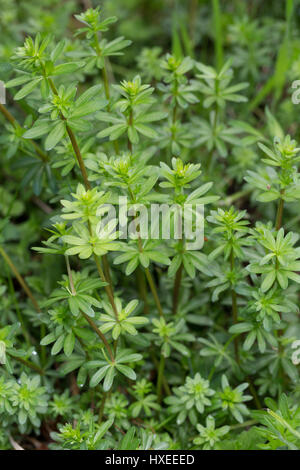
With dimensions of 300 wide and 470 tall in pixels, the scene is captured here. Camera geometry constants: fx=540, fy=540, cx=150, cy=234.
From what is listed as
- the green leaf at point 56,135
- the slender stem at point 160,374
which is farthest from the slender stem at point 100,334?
the green leaf at point 56,135

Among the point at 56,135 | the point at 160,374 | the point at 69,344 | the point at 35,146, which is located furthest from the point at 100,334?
the point at 35,146

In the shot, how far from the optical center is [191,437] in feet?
8.16

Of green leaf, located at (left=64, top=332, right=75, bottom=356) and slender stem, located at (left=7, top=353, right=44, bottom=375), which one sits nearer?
green leaf, located at (left=64, top=332, right=75, bottom=356)

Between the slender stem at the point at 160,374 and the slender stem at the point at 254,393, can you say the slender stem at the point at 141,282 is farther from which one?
the slender stem at the point at 254,393

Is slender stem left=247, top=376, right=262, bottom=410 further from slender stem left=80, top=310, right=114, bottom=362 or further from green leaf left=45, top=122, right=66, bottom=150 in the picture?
green leaf left=45, top=122, right=66, bottom=150

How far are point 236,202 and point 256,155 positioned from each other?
0.34m

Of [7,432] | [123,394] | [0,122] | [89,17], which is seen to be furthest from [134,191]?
[0,122]

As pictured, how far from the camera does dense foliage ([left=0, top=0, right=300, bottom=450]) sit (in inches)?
85.0

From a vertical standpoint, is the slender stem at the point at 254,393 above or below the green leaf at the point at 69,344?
below

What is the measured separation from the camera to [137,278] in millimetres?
2693

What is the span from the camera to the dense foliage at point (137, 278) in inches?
85.0

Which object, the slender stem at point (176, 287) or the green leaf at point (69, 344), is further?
the slender stem at point (176, 287)

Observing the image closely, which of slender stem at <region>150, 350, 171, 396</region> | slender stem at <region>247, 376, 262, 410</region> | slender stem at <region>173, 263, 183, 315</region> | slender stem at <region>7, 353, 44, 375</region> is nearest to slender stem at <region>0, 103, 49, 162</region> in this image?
slender stem at <region>173, 263, 183, 315</region>

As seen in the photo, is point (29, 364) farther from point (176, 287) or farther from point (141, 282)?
point (176, 287)
